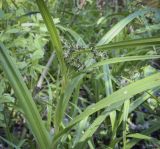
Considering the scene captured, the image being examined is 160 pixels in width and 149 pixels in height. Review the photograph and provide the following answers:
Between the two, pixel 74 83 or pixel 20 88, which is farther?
pixel 74 83

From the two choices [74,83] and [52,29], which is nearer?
[52,29]

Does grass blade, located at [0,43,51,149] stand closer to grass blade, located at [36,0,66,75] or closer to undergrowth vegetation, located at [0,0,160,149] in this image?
undergrowth vegetation, located at [0,0,160,149]

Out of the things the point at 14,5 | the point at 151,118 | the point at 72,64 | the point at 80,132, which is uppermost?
the point at 14,5

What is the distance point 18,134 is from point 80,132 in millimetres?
590

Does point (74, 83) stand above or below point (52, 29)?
below

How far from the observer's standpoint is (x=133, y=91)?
3.55ft

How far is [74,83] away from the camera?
4.12 feet

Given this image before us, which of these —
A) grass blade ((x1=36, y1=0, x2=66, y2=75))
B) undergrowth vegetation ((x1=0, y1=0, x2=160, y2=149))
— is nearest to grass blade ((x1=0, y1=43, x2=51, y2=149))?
undergrowth vegetation ((x1=0, y1=0, x2=160, y2=149))

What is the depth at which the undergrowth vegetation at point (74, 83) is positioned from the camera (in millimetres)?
1126

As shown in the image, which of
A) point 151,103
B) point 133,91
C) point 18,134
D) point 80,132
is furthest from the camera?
point 18,134

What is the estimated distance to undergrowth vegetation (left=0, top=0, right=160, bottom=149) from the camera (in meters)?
1.13

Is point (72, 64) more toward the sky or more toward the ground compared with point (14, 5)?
more toward the ground

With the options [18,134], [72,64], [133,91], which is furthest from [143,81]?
[18,134]

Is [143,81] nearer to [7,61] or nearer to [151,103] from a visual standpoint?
[7,61]
